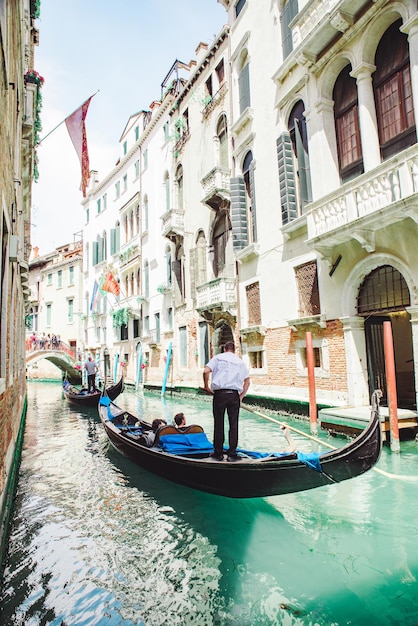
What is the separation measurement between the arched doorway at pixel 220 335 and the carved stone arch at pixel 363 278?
525cm

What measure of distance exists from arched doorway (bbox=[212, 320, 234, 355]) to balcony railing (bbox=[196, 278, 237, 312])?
769 mm

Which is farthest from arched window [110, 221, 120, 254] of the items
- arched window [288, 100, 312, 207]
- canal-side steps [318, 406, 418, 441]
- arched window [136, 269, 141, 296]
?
canal-side steps [318, 406, 418, 441]

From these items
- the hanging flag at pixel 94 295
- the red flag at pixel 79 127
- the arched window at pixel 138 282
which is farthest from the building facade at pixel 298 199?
the hanging flag at pixel 94 295

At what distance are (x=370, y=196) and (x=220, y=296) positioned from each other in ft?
18.6

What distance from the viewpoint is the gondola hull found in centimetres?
302

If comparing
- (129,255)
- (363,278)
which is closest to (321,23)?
(363,278)

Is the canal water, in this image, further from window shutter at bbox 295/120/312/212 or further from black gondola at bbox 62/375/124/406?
black gondola at bbox 62/375/124/406

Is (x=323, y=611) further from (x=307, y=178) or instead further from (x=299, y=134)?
(x=299, y=134)

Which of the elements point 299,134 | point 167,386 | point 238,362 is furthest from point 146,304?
point 238,362

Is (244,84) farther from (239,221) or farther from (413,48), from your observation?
(413,48)

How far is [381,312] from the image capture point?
22.0 feet

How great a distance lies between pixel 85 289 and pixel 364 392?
70.0 ft

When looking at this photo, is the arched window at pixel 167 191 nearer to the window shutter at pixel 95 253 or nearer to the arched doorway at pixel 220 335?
the arched doorway at pixel 220 335

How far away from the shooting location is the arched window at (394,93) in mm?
6273
